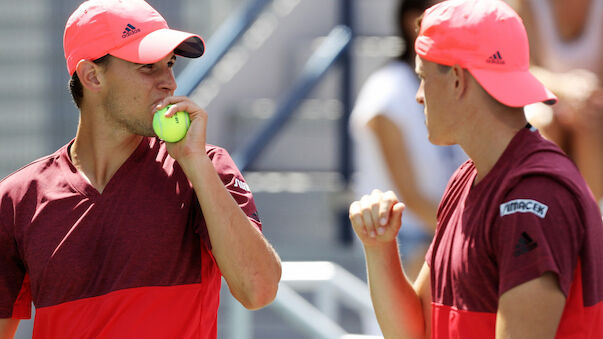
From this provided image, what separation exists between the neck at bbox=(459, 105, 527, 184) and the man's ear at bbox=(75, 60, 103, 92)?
40.7 inches

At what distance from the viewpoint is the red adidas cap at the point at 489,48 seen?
247 cm

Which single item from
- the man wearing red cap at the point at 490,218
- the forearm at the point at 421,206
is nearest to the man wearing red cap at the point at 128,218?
the man wearing red cap at the point at 490,218

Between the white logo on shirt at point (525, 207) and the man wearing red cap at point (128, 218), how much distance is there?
27.1 inches

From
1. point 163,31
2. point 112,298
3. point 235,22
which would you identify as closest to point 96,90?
point 163,31

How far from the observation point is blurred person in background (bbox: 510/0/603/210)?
3986 mm

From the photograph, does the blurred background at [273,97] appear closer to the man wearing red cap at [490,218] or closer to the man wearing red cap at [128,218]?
the man wearing red cap at [128,218]

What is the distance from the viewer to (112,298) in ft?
8.75

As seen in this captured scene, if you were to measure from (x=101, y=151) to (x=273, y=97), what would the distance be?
514 cm

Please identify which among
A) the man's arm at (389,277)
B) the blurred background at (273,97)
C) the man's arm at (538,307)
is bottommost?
the blurred background at (273,97)

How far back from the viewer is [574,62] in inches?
163

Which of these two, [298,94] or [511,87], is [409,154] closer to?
[511,87]

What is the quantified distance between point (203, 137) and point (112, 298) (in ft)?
1.57

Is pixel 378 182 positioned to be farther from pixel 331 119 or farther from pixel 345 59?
pixel 331 119

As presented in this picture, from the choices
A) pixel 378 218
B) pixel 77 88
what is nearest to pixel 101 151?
pixel 77 88
